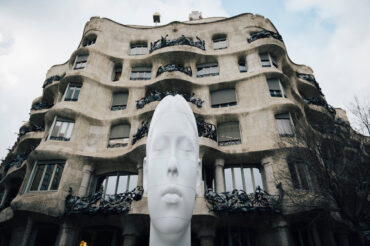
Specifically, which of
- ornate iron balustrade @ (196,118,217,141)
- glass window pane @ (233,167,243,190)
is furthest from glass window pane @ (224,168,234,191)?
ornate iron balustrade @ (196,118,217,141)

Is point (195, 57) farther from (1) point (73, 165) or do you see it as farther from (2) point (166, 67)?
(1) point (73, 165)

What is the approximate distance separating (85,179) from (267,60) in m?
16.0

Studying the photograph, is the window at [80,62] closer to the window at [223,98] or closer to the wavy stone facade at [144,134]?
the wavy stone facade at [144,134]

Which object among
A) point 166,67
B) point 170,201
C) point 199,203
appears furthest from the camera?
point 166,67

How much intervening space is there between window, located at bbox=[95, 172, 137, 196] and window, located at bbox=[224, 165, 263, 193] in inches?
242

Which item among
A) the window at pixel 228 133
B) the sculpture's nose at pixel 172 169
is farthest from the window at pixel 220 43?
the sculpture's nose at pixel 172 169

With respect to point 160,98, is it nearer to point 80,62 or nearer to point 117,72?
point 117,72

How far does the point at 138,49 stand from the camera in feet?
74.1

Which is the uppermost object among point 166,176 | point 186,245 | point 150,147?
point 150,147

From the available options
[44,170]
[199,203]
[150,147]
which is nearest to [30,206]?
[44,170]

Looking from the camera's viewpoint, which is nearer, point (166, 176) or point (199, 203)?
point (166, 176)

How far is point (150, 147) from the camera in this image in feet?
16.8

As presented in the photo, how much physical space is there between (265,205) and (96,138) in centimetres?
1182

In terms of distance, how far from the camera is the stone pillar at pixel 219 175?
14530 millimetres
